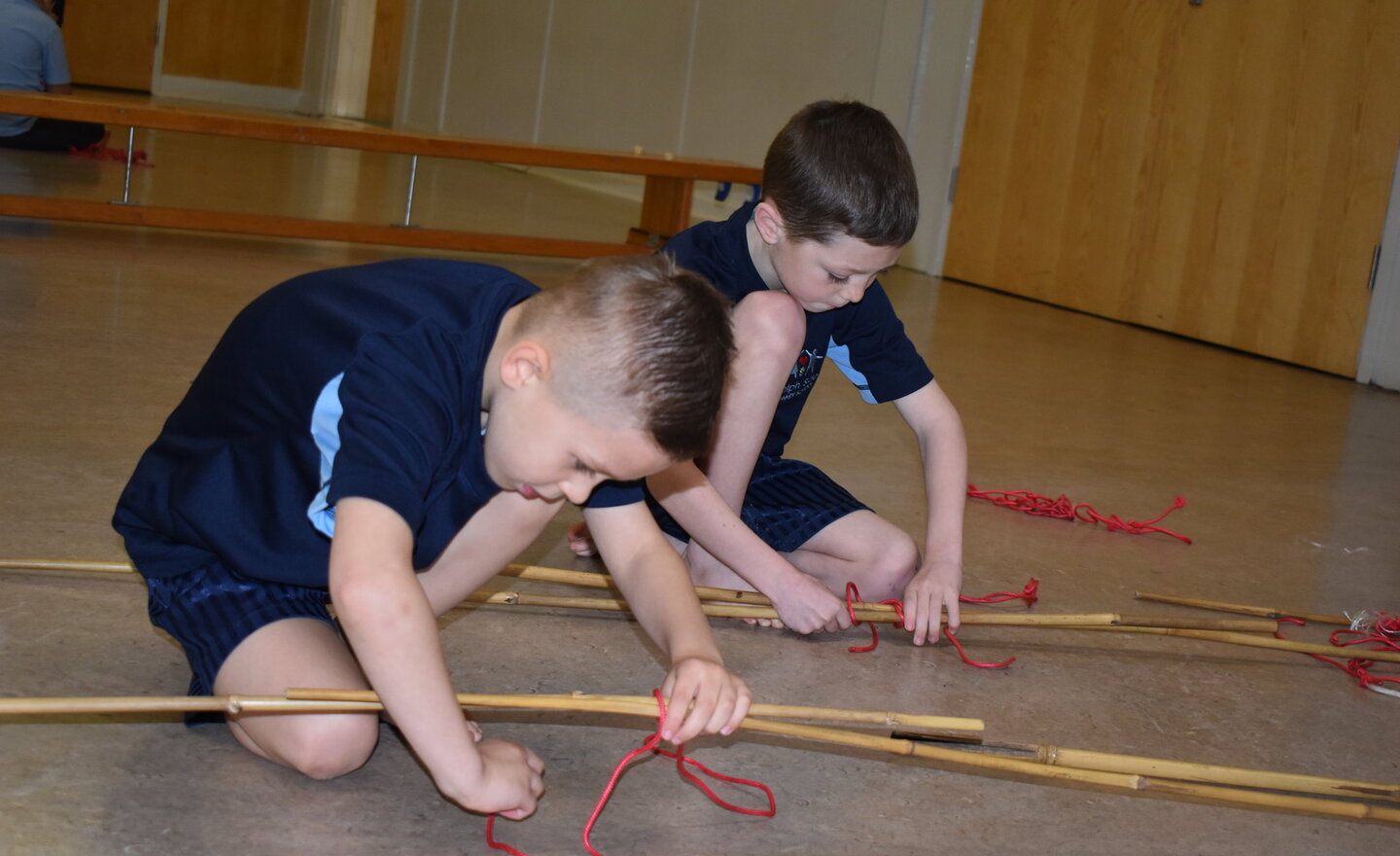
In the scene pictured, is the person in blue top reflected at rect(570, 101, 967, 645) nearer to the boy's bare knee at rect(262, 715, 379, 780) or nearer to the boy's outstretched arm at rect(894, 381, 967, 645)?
the boy's outstretched arm at rect(894, 381, 967, 645)

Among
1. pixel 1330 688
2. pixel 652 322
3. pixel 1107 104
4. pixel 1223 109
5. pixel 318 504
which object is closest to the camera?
pixel 652 322

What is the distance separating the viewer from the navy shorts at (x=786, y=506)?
71.9 inches

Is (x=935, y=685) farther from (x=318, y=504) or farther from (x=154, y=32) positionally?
(x=154, y=32)

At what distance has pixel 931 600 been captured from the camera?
62.9 inches

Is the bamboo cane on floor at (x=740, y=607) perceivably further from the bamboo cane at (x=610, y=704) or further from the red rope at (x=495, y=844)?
the red rope at (x=495, y=844)

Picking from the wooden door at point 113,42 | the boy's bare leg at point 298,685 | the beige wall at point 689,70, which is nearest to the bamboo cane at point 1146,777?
the boy's bare leg at point 298,685

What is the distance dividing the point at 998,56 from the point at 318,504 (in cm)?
483

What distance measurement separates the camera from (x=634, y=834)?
Result: 1.13 meters

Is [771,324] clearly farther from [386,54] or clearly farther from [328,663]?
[386,54]

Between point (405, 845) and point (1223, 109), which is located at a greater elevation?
point (1223, 109)

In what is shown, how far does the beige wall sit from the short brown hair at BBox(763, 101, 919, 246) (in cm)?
423

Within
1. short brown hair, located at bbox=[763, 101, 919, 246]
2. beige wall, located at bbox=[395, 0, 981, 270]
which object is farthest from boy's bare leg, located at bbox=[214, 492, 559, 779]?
beige wall, located at bbox=[395, 0, 981, 270]

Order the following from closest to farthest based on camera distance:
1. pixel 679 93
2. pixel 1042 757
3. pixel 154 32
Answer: pixel 1042 757 → pixel 679 93 → pixel 154 32

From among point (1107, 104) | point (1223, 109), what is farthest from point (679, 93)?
point (1223, 109)
